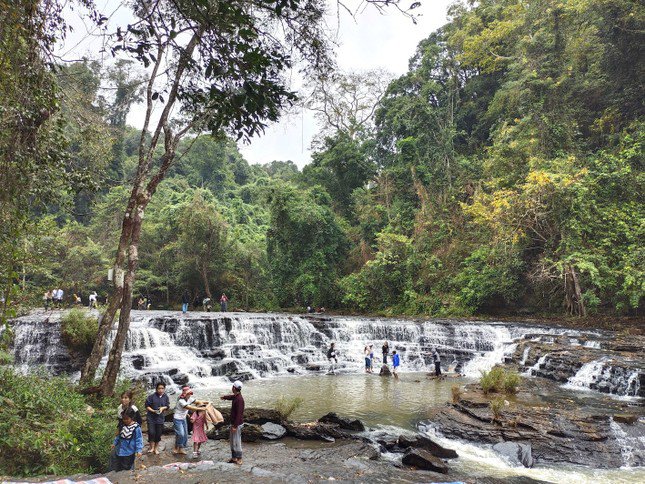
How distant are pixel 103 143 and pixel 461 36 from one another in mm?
31850

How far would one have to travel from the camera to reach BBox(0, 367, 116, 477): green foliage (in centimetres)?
549

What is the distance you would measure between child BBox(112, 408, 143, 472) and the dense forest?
4.39 m

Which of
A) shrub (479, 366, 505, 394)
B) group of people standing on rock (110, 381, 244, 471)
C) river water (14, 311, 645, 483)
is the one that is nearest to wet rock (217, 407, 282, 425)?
river water (14, 311, 645, 483)

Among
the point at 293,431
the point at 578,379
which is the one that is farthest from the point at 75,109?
the point at 578,379

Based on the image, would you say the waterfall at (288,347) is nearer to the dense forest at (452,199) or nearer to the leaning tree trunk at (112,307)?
the dense forest at (452,199)

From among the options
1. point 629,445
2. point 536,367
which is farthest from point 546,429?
point 536,367

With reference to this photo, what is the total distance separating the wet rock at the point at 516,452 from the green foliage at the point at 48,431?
6774 mm

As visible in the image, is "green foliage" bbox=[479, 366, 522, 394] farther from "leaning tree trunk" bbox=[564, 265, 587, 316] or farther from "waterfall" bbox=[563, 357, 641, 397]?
"leaning tree trunk" bbox=[564, 265, 587, 316]

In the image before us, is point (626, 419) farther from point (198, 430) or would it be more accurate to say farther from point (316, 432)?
point (198, 430)

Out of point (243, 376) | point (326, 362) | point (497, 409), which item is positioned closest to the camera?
point (497, 409)

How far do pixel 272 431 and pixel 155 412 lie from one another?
270cm

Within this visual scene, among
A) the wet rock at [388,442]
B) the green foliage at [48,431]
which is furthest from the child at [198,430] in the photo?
the wet rock at [388,442]

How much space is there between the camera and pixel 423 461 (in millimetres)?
7309

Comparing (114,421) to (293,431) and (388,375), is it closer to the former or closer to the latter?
(293,431)
